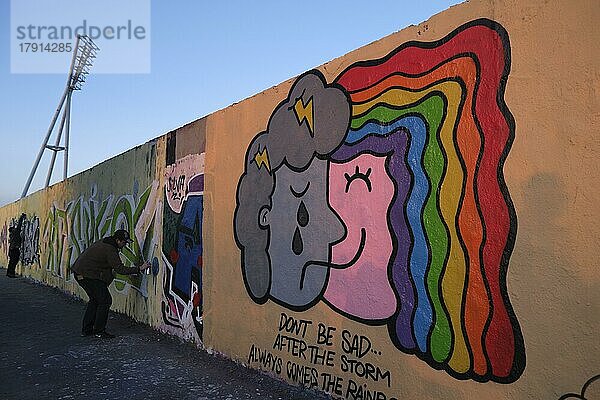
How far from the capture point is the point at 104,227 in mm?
9586

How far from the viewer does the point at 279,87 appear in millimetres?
4859

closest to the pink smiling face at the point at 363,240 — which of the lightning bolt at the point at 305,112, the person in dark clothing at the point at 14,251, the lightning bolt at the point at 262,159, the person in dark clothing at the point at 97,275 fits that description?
the lightning bolt at the point at 305,112

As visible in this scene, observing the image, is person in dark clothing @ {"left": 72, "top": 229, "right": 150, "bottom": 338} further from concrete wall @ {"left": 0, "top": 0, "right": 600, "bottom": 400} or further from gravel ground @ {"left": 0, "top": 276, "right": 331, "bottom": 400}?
concrete wall @ {"left": 0, "top": 0, "right": 600, "bottom": 400}

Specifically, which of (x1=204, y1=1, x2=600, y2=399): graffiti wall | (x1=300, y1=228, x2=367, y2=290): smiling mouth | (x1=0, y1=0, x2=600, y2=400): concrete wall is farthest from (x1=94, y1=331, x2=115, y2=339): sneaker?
(x1=300, y1=228, x2=367, y2=290): smiling mouth

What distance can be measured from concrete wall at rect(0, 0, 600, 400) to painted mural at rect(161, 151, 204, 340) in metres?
0.22

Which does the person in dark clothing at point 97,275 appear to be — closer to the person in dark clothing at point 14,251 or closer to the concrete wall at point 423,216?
the concrete wall at point 423,216

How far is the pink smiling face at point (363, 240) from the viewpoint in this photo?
143 inches

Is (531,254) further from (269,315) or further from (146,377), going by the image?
(146,377)

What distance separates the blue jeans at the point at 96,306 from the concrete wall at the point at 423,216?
1.70m

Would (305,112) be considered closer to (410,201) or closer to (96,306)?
(410,201)

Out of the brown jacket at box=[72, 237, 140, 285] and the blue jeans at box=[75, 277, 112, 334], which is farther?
the brown jacket at box=[72, 237, 140, 285]

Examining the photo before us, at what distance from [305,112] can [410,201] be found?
1.47 m

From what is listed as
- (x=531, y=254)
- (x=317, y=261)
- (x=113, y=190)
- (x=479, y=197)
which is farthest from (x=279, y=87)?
(x=113, y=190)

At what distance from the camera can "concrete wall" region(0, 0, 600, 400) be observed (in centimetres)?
260
